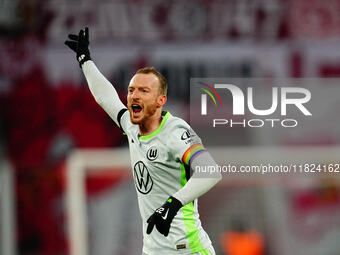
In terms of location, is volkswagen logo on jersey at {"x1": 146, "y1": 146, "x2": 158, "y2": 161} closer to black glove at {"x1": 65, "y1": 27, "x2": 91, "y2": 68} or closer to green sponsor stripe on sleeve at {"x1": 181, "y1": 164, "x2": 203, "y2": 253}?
green sponsor stripe on sleeve at {"x1": 181, "y1": 164, "x2": 203, "y2": 253}

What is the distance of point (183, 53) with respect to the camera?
10.9 m

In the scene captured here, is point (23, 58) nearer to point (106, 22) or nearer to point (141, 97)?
point (106, 22)

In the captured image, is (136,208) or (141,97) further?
(136,208)

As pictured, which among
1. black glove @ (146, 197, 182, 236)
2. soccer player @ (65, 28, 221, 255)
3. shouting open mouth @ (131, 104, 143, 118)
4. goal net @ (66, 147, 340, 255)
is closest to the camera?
black glove @ (146, 197, 182, 236)

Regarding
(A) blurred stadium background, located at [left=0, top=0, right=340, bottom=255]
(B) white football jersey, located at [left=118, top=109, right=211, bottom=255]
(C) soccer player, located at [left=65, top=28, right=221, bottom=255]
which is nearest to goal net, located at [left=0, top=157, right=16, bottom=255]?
(A) blurred stadium background, located at [left=0, top=0, right=340, bottom=255]

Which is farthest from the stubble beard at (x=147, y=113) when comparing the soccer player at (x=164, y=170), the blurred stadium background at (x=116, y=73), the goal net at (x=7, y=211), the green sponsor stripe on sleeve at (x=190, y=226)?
the goal net at (x=7, y=211)

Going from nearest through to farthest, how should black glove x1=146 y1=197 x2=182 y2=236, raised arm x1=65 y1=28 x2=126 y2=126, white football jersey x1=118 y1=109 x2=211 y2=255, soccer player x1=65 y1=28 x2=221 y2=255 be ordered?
1. black glove x1=146 y1=197 x2=182 y2=236
2. soccer player x1=65 y1=28 x2=221 y2=255
3. white football jersey x1=118 y1=109 x2=211 y2=255
4. raised arm x1=65 y1=28 x2=126 y2=126

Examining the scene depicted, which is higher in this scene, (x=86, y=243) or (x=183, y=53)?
(x=183, y=53)

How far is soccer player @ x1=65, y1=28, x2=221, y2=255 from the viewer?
12.2 feet

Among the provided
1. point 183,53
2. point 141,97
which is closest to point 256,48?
point 183,53

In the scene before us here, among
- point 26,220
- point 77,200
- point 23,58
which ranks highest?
point 23,58

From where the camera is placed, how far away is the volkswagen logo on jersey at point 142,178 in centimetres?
396

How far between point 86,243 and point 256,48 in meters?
4.21

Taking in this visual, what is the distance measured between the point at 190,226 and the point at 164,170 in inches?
14.1
